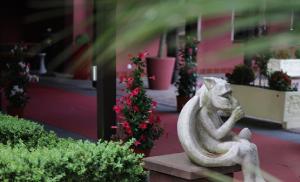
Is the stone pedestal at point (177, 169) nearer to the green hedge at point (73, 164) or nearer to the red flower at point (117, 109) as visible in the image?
the green hedge at point (73, 164)

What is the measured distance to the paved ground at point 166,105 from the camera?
9.07m

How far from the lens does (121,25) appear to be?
1.87 feet

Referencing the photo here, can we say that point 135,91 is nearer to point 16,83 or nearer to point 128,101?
point 128,101

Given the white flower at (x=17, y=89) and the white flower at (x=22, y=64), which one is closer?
the white flower at (x=17, y=89)

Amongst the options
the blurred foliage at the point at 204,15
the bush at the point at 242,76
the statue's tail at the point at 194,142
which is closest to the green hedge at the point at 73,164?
the statue's tail at the point at 194,142

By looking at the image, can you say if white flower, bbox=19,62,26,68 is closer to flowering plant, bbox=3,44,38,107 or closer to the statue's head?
flowering plant, bbox=3,44,38,107

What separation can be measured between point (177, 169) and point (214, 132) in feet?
1.37

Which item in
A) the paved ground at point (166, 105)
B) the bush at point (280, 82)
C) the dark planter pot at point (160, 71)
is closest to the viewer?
the paved ground at point (166, 105)

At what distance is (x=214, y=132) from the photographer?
13.8 feet

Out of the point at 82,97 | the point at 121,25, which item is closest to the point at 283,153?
the point at 82,97

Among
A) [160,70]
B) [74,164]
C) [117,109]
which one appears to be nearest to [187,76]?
[160,70]

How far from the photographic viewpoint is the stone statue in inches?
159

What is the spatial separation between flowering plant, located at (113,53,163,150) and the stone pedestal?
1.35 meters

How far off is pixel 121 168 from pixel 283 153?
14.5 feet
